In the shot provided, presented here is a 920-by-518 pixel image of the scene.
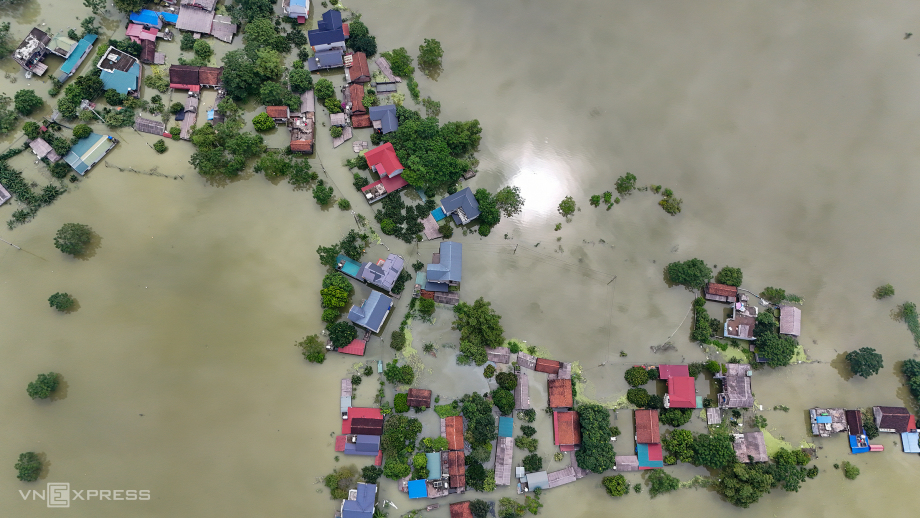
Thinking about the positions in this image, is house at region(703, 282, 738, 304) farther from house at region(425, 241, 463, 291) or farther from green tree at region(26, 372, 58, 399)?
green tree at region(26, 372, 58, 399)

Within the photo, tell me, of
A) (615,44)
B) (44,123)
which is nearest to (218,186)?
(44,123)

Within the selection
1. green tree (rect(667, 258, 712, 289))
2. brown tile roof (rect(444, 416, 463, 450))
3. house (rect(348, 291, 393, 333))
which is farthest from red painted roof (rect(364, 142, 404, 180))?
green tree (rect(667, 258, 712, 289))

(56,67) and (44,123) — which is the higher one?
(56,67)

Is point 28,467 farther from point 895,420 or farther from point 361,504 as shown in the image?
point 895,420

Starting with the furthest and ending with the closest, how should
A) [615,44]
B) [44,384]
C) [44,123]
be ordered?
[615,44] → [44,123] → [44,384]

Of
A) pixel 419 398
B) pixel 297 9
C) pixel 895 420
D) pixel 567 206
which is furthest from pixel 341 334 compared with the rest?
pixel 895 420

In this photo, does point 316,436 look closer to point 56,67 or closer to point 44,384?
point 44,384

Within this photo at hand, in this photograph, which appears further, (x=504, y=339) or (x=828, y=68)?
(x=828, y=68)
